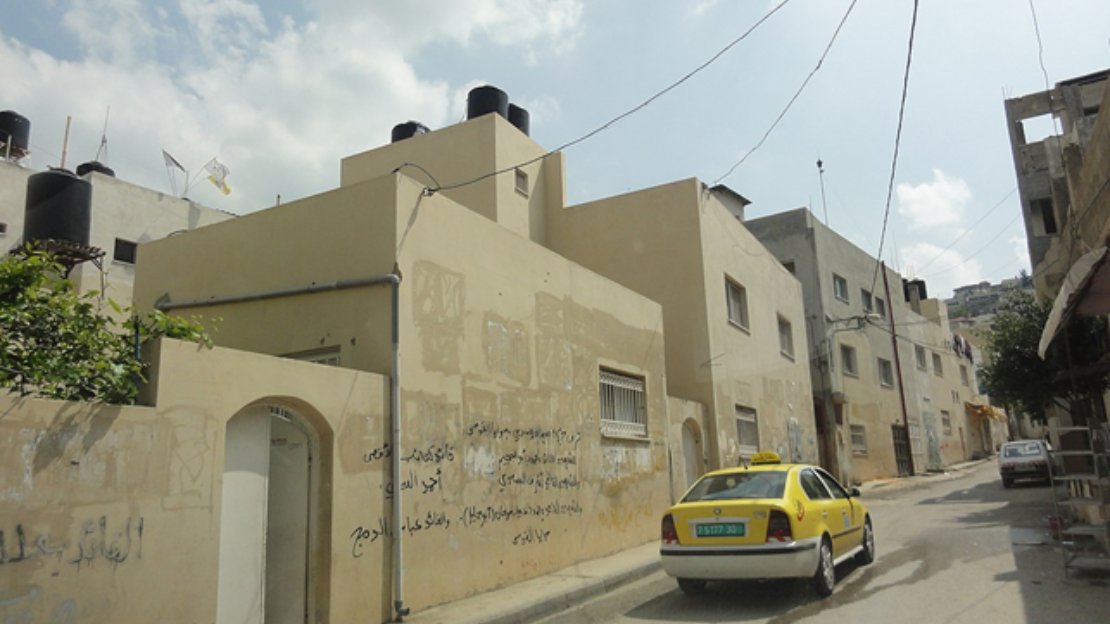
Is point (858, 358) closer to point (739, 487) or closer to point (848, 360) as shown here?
point (848, 360)

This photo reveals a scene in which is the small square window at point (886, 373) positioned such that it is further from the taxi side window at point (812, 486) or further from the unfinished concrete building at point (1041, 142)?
the taxi side window at point (812, 486)

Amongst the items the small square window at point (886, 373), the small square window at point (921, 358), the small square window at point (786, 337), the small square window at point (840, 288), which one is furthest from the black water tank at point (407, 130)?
the small square window at point (921, 358)

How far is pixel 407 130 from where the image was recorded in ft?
66.8

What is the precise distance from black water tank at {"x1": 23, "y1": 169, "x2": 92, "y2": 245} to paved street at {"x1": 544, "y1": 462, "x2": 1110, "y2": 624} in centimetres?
1509

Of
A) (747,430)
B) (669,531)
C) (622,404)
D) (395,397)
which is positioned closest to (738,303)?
(747,430)

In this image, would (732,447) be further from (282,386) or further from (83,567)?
(83,567)

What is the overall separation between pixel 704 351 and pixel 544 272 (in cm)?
641

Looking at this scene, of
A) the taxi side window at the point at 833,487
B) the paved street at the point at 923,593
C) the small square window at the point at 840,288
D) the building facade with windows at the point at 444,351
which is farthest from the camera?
the small square window at the point at 840,288

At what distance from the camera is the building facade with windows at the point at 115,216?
22.9 m

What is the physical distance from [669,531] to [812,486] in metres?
1.90

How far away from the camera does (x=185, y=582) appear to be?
5.72 meters

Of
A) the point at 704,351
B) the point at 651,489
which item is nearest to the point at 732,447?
the point at 704,351

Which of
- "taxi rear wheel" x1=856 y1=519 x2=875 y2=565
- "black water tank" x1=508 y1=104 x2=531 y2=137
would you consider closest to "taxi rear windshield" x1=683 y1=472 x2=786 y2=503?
"taxi rear wheel" x1=856 y1=519 x2=875 y2=565

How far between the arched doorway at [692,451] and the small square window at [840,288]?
15.5 m
